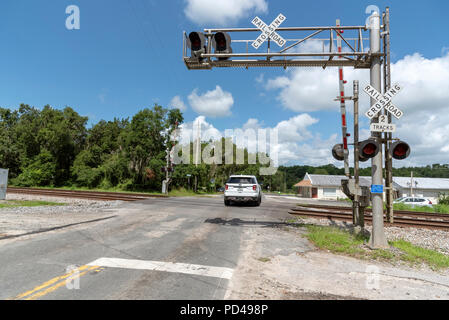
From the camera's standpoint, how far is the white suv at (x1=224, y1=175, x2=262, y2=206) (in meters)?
16.1

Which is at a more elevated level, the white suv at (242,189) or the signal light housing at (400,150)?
the signal light housing at (400,150)

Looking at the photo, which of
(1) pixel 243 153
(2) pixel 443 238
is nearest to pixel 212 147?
(1) pixel 243 153

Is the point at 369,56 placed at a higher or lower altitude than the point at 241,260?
higher

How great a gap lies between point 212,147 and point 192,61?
2646 inches

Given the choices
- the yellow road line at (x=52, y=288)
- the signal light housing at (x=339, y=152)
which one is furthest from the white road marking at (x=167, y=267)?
the signal light housing at (x=339, y=152)

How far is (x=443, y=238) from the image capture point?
10.3 m

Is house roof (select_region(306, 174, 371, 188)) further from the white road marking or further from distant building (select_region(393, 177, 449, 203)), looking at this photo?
the white road marking

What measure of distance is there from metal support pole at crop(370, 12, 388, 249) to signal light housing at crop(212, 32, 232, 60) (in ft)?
14.2

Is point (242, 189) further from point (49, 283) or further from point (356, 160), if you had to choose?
point (49, 283)

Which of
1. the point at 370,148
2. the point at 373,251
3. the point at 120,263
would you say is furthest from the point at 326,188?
the point at 120,263

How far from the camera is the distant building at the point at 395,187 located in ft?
169

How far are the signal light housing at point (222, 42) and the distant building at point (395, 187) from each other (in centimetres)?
4792

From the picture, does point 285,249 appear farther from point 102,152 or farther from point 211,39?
point 102,152

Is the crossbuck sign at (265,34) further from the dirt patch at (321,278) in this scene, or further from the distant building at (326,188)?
the distant building at (326,188)
